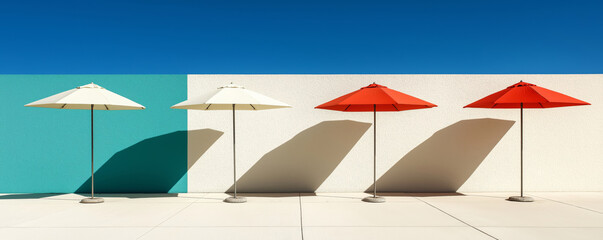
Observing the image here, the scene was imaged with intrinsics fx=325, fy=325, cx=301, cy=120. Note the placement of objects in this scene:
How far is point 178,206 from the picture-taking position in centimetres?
523

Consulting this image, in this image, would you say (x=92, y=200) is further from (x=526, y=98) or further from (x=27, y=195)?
(x=526, y=98)

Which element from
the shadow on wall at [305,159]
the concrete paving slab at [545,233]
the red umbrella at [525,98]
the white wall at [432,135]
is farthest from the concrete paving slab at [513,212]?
the shadow on wall at [305,159]

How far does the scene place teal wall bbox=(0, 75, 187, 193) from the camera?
20.7 ft

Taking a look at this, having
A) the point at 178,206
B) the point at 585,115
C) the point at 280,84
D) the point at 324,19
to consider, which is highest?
the point at 324,19

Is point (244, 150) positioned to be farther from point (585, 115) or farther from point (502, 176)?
point (585, 115)

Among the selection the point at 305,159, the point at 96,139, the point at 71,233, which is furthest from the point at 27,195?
the point at 305,159

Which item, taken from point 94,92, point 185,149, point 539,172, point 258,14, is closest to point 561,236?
point 539,172

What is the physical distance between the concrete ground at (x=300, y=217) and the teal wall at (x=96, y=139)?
38 cm

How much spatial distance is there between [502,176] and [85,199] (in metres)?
7.77

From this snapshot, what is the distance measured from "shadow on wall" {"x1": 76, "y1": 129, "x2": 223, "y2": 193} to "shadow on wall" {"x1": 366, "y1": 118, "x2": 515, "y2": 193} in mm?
3675

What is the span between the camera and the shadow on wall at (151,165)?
639cm

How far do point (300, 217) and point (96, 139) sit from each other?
14.8 ft

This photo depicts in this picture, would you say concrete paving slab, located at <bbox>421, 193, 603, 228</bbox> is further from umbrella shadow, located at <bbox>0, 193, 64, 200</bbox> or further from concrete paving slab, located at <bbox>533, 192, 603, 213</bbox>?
umbrella shadow, located at <bbox>0, 193, 64, 200</bbox>

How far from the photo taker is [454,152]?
6.53 metres
